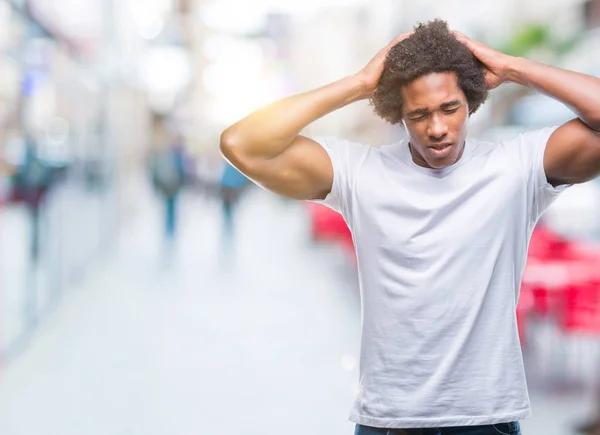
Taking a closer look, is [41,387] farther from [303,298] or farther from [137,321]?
[303,298]

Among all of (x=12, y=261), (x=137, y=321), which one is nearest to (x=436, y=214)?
(x=12, y=261)

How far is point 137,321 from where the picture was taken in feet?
27.3

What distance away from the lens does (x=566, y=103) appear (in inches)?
79.6

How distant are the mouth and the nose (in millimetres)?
17

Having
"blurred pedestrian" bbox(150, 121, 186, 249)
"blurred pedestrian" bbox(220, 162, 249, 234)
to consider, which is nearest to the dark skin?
"blurred pedestrian" bbox(150, 121, 186, 249)

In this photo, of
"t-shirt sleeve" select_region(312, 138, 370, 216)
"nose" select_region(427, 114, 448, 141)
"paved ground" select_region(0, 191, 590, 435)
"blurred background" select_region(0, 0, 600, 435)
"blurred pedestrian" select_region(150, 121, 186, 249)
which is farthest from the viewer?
"blurred pedestrian" select_region(150, 121, 186, 249)

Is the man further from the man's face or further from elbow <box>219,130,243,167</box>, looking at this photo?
elbow <box>219,130,243,167</box>

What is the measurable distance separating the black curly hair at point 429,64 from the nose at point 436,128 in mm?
109

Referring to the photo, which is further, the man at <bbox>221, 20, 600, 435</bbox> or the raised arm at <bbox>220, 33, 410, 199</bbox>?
the raised arm at <bbox>220, 33, 410, 199</bbox>

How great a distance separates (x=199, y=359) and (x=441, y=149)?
5037 mm

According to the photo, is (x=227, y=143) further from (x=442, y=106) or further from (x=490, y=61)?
(x=490, y=61)

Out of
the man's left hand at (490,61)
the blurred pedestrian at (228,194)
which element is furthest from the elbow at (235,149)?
the blurred pedestrian at (228,194)

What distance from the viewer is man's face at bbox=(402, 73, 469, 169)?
1.92 m

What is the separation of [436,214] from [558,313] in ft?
13.8
